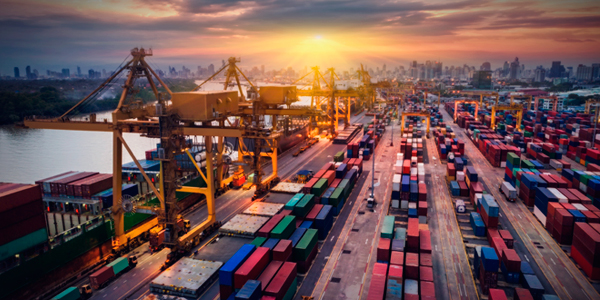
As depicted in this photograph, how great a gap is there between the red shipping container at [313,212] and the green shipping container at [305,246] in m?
3.67

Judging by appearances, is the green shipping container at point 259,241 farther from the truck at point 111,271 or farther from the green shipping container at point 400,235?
the green shipping container at point 400,235

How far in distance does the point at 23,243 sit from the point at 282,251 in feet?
58.3

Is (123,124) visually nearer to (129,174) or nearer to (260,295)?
(129,174)

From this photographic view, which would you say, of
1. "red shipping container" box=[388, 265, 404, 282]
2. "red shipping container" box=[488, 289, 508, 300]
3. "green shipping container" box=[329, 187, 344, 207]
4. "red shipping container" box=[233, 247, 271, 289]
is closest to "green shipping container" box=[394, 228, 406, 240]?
"red shipping container" box=[388, 265, 404, 282]

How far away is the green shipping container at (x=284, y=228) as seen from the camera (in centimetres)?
2783

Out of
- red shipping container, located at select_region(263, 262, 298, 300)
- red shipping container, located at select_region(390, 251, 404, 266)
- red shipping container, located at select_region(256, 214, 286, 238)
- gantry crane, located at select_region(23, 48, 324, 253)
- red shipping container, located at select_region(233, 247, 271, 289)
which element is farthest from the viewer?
gantry crane, located at select_region(23, 48, 324, 253)

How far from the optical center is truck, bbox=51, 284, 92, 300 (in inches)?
885

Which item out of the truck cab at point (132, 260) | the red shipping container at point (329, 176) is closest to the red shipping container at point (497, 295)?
the red shipping container at point (329, 176)

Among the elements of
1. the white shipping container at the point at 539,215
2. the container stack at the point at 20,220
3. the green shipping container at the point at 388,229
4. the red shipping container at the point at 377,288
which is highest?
the container stack at the point at 20,220

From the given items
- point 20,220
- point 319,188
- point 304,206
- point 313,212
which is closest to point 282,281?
point 304,206

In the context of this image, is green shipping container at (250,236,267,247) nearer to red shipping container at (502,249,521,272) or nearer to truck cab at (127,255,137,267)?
truck cab at (127,255,137,267)

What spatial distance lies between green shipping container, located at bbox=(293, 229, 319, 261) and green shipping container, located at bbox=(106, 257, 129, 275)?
13.2 m

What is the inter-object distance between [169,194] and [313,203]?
1435 centimetres

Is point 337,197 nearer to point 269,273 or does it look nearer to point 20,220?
point 269,273
